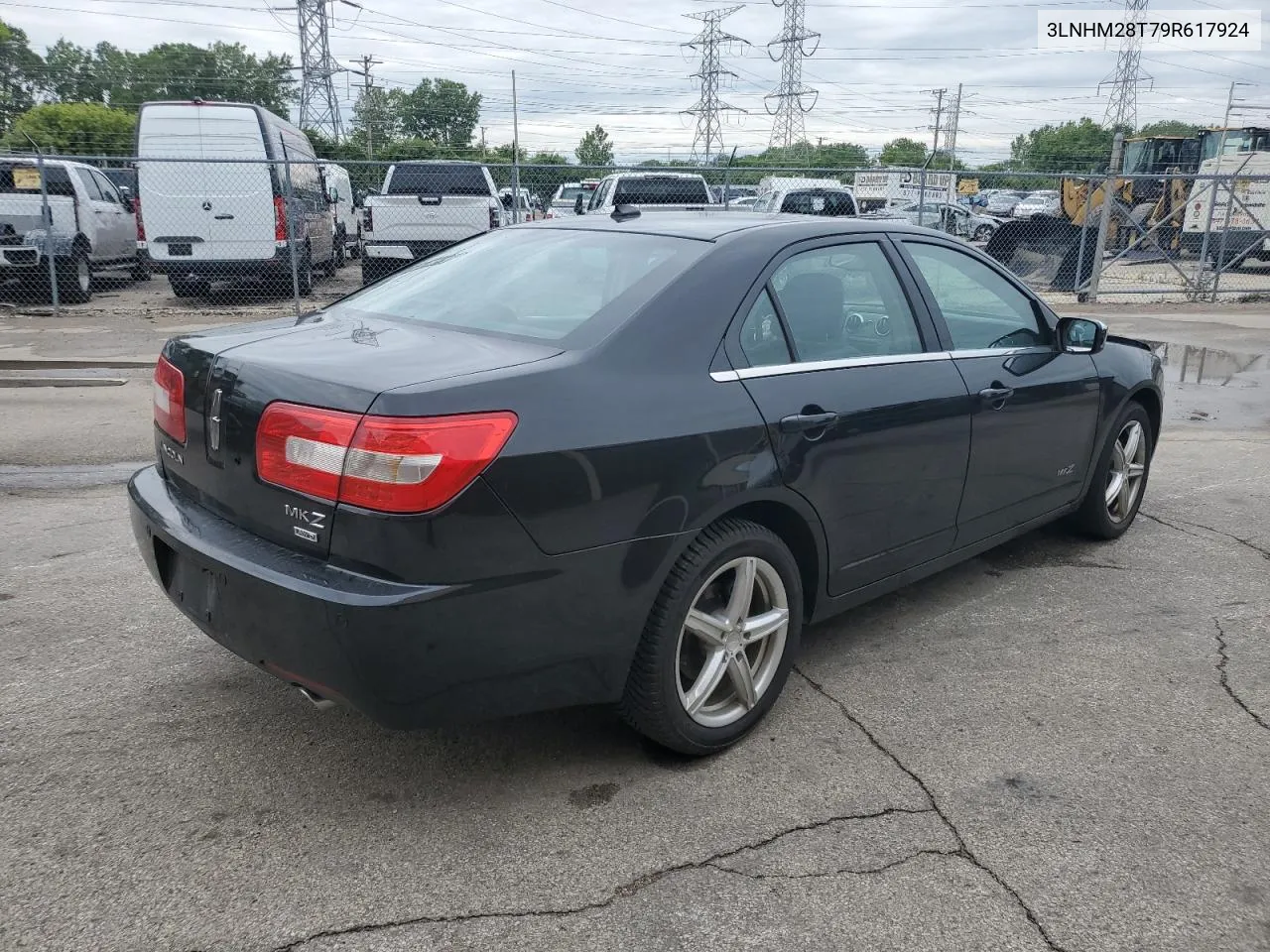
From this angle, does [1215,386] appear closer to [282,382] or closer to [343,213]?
[282,382]

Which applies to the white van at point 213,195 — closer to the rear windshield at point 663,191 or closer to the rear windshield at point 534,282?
the rear windshield at point 663,191

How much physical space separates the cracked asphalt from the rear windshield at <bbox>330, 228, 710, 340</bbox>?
126 cm

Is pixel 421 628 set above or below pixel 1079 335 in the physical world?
below

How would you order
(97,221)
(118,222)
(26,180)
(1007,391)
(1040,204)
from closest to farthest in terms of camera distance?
(1007,391) < (26,180) < (97,221) < (118,222) < (1040,204)

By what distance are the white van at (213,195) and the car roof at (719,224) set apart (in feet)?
33.8

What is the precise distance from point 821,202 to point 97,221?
10.6 metres

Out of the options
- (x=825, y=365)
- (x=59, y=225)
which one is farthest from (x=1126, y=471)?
(x=59, y=225)

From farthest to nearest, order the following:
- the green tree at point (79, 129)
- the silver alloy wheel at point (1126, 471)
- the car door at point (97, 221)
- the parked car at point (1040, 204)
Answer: the green tree at point (79, 129) → the parked car at point (1040, 204) → the car door at point (97, 221) → the silver alloy wheel at point (1126, 471)

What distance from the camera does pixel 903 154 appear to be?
8812 centimetres

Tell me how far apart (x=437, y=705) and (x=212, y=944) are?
26.9 inches

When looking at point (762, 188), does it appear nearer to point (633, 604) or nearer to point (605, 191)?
point (605, 191)

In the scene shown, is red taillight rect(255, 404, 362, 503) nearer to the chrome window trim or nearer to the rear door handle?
the chrome window trim

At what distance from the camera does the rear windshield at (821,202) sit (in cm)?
1594

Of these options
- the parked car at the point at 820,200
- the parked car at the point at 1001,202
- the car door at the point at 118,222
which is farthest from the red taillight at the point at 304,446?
the parked car at the point at 1001,202
